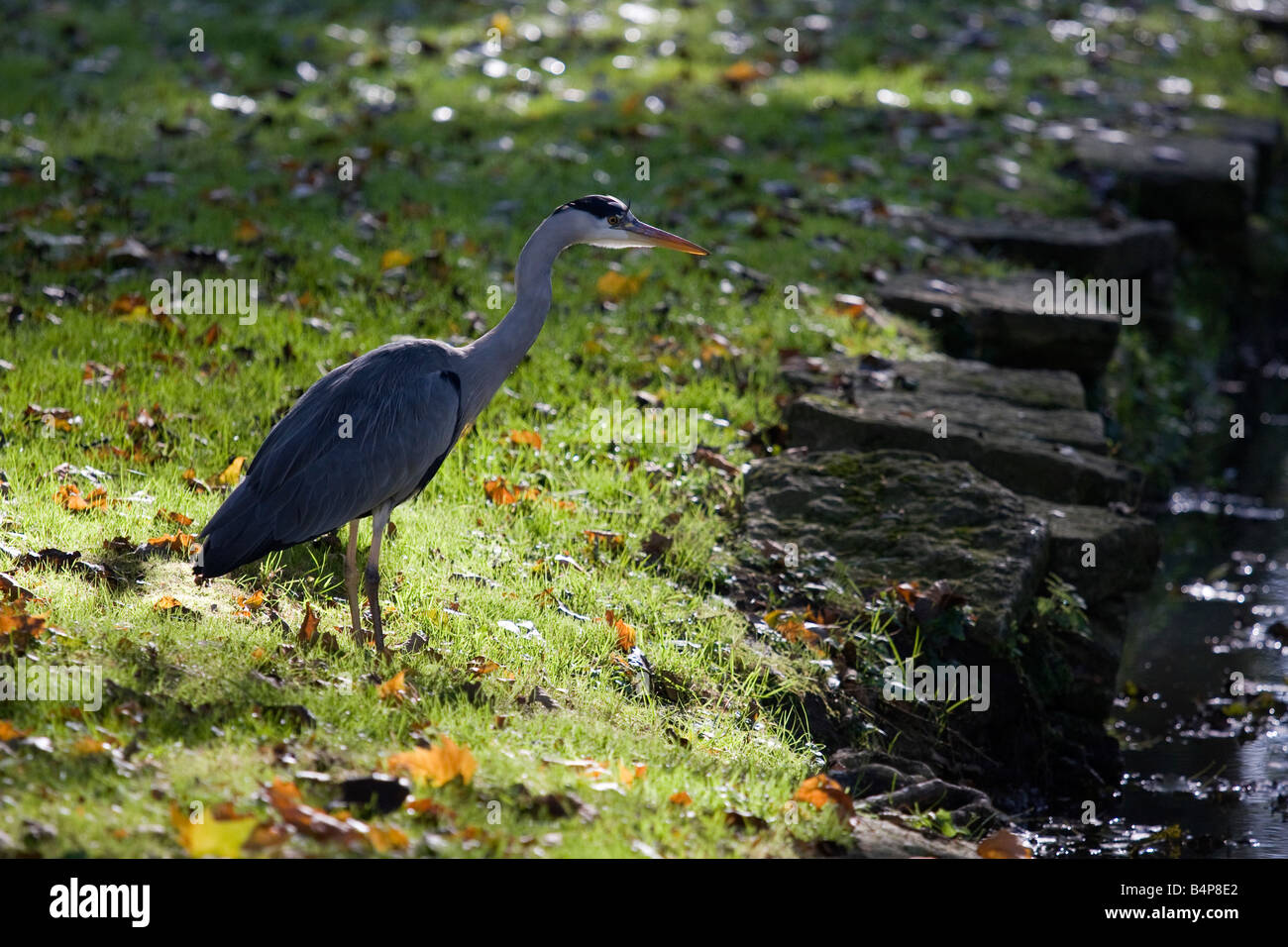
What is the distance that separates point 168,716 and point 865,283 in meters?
5.76

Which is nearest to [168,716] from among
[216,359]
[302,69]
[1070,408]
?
[216,359]

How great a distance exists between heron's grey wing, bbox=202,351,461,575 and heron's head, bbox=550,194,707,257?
0.79 meters

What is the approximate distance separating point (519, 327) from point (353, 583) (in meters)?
1.14

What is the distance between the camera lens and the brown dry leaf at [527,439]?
632cm

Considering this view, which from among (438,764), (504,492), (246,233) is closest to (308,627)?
(438,764)

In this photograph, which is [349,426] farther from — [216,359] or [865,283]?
[865,283]

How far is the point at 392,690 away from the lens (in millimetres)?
4137

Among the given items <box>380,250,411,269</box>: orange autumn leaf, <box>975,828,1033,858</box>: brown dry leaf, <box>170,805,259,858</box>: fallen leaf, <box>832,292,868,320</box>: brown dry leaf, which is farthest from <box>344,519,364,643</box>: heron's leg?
<box>832,292,868,320</box>: brown dry leaf

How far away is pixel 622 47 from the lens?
12.7 meters

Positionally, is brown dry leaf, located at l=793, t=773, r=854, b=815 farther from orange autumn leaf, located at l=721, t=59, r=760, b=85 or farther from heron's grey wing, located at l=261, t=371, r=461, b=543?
orange autumn leaf, located at l=721, t=59, r=760, b=85

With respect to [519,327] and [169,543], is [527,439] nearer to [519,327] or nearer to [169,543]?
[519,327]

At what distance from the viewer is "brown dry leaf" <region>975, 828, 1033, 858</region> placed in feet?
13.2

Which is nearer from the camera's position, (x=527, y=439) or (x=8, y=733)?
(x=8, y=733)
